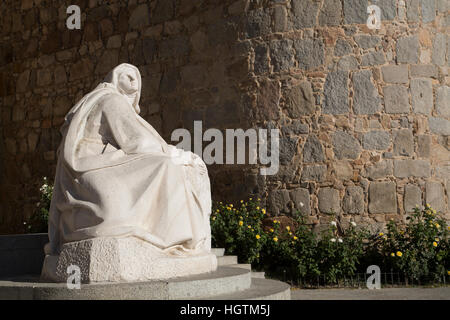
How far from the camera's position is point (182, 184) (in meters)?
3.87

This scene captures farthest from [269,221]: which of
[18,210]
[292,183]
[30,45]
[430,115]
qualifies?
[30,45]

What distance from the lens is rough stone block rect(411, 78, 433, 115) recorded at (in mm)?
7168

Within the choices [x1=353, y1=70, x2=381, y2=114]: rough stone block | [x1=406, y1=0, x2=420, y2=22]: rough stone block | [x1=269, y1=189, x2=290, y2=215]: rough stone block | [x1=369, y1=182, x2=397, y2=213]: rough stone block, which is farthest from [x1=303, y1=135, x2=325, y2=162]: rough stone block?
[x1=406, y1=0, x2=420, y2=22]: rough stone block

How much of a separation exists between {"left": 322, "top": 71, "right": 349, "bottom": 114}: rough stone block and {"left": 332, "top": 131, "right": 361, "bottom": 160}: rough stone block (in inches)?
11.7

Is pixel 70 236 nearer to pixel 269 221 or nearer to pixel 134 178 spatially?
pixel 134 178

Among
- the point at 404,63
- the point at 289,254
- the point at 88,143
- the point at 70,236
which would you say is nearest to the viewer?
the point at 70,236

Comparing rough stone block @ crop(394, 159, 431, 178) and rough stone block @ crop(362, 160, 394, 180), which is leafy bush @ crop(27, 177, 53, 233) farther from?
rough stone block @ crop(394, 159, 431, 178)

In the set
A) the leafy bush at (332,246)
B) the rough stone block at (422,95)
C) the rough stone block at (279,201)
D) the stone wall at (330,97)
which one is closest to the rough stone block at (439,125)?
the stone wall at (330,97)

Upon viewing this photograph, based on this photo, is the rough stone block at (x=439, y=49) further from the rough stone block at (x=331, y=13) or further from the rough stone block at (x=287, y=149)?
the rough stone block at (x=287, y=149)

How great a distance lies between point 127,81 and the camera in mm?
4359

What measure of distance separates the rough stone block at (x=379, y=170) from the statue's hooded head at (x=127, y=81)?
11.9 feet

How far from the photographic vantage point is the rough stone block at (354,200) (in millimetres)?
7016

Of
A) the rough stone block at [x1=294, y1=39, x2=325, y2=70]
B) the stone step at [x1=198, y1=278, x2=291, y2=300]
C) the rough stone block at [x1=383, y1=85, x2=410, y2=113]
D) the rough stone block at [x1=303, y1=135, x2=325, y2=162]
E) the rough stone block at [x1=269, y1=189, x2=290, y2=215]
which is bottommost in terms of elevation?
the stone step at [x1=198, y1=278, x2=291, y2=300]
